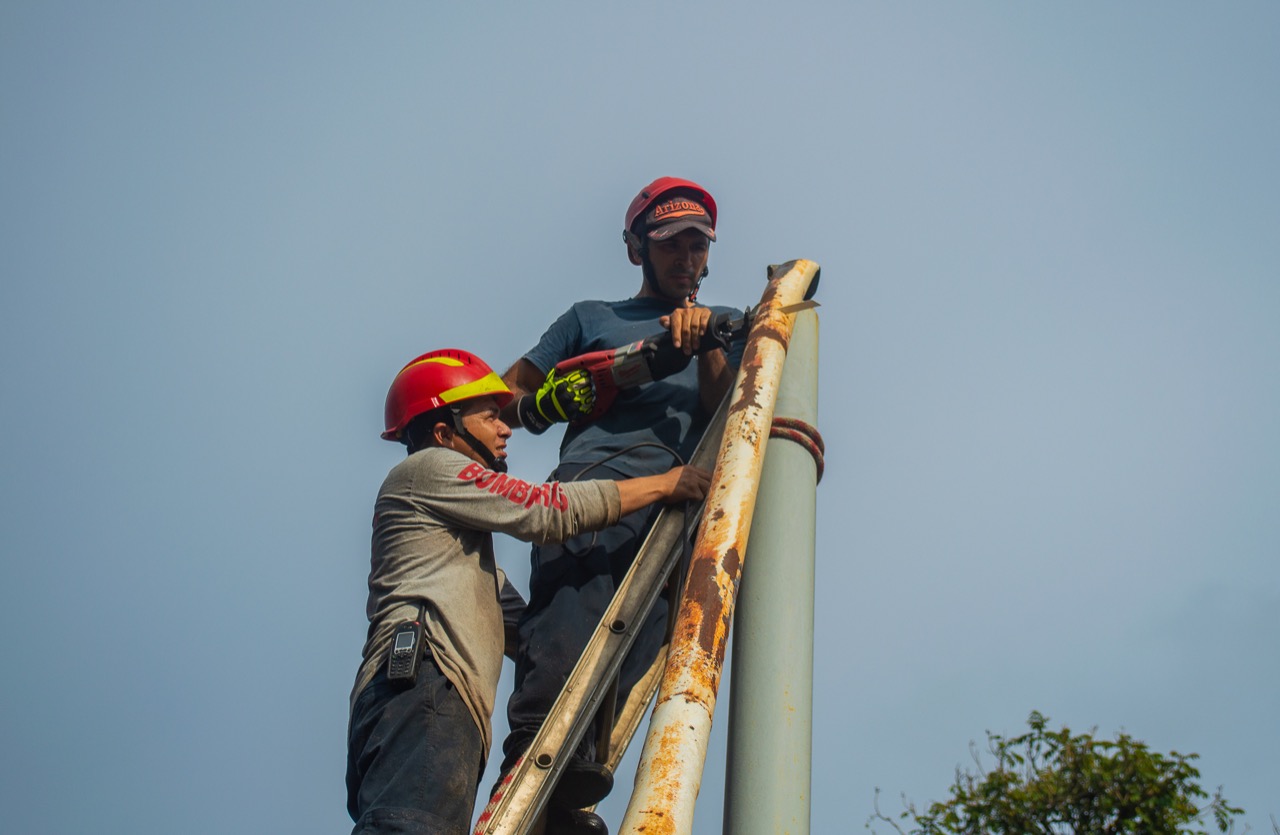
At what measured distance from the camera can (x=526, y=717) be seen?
350 centimetres

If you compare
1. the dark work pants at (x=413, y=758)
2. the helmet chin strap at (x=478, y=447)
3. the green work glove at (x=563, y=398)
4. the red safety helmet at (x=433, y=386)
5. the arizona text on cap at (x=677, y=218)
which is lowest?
the dark work pants at (x=413, y=758)

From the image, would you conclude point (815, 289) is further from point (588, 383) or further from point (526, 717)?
point (526, 717)

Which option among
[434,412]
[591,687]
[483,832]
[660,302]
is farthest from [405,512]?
[660,302]

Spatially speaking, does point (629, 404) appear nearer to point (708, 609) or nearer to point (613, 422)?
point (613, 422)

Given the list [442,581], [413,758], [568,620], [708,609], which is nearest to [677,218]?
[568,620]

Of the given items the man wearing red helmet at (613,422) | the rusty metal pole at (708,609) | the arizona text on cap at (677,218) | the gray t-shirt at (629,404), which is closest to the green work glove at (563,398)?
the man wearing red helmet at (613,422)

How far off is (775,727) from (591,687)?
1.65ft

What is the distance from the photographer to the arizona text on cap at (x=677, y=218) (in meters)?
4.82

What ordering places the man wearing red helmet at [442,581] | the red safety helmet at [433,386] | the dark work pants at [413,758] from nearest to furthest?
the dark work pants at [413,758], the man wearing red helmet at [442,581], the red safety helmet at [433,386]

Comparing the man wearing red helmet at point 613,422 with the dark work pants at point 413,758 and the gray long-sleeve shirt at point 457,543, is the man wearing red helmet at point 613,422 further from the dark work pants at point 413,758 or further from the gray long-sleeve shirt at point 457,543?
the dark work pants at point 413,758

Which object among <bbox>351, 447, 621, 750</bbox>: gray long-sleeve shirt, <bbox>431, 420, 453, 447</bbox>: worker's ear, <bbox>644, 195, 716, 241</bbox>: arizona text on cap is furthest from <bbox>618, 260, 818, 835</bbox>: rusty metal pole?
<bbox>431, 420, 453, 447</bbox>: worker's ear

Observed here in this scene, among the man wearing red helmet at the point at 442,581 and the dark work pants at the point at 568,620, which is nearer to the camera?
the man wearing red helmet at the point at 442,581

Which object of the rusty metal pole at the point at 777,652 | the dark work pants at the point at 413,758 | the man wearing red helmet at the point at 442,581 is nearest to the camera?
the dark work pants at the point at 413,758

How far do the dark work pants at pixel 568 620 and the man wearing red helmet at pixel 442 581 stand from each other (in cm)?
19
